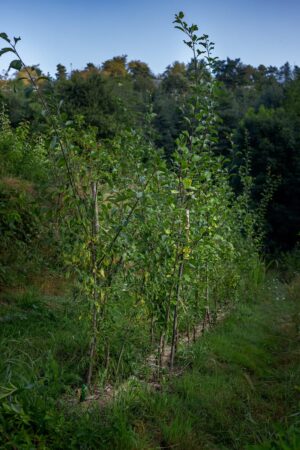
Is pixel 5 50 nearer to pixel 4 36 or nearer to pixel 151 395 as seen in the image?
pixel 4 36

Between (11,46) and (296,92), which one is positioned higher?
(296,92)

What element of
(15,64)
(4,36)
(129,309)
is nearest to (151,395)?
(129,309)

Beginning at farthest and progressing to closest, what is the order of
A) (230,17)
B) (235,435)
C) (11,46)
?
(230,17) < (235,435) < (11,46)

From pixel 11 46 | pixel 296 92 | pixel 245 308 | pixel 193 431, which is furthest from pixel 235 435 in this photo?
pixel 296 92

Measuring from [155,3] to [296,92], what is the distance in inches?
761

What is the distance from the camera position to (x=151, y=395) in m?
3.24

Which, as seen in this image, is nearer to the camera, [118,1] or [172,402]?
[172,402]

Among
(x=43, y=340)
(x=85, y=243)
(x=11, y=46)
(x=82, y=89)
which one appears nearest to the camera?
(x=11, y=46)

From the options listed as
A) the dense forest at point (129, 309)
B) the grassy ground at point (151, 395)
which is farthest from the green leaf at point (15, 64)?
the grassy ground at point (151, 395)

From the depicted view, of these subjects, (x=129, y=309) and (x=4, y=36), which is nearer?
(x=4, y=36)

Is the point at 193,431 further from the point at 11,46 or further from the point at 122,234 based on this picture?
the point at 11,46

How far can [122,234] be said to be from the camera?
2.90 meters

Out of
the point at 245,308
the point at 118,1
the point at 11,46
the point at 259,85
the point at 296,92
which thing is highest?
the point at 259,85

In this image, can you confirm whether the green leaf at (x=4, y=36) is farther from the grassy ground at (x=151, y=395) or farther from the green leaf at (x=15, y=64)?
the grassy ground at (x=151, y=395)
